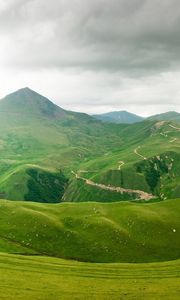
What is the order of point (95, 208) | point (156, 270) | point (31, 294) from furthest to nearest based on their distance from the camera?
point (95, 208) < point (156, 270) < point (31, 294)

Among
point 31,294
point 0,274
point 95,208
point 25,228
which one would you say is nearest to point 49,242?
point 25,228

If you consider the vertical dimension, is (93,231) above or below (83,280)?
below

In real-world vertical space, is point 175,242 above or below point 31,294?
below

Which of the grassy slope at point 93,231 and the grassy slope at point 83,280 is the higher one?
the grassy slope at point 83,280

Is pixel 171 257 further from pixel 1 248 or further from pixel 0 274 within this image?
pixel 0 274

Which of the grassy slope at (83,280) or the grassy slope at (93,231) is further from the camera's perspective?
the grassy slope at (93,231)
